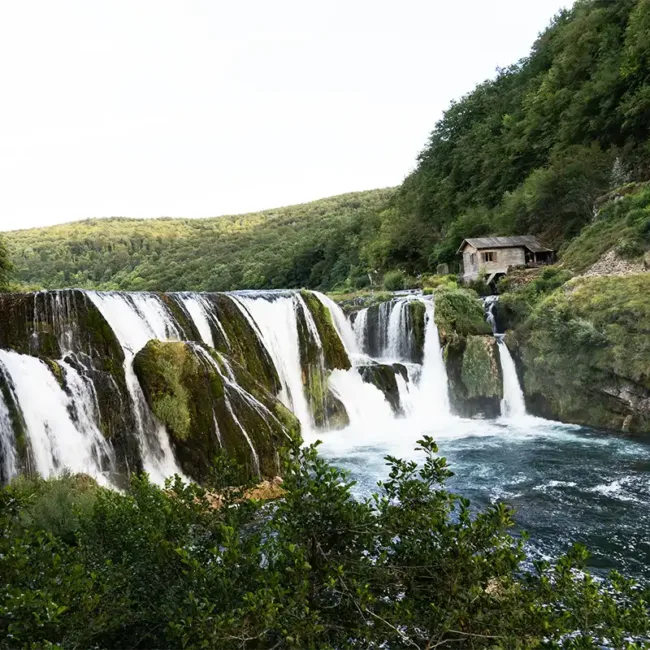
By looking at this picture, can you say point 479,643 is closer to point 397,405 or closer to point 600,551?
point 600,551

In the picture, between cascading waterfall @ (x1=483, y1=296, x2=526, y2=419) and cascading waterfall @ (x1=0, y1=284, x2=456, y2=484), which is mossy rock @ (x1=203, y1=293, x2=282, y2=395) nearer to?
cascading waterfall @ (x1=0, y1=284, x2=456, y2=484)

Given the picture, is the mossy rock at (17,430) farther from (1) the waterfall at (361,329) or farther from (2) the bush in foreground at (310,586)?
(1) the waterfall at (361,329)

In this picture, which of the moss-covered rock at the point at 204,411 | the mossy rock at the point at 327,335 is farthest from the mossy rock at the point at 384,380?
the moss-covered rock at the point at 204,411

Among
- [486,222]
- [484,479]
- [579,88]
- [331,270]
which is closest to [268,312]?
[484,479]

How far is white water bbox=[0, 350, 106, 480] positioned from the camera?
35.3ft

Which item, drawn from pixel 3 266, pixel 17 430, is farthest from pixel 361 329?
pixel 3 266

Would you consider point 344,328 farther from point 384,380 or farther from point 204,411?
point 204,411

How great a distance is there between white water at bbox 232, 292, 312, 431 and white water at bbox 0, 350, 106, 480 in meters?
7.65

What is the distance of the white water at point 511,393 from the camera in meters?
19.6

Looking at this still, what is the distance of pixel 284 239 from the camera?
275ft

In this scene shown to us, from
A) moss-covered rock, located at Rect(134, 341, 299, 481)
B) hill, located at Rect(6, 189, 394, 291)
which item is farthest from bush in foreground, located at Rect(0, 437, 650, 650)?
hill, located at Rect(6, 189, 394, 291)

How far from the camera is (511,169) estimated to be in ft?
119

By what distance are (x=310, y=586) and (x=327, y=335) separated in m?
16.8

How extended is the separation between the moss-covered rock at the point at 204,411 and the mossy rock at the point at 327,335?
258 inches
